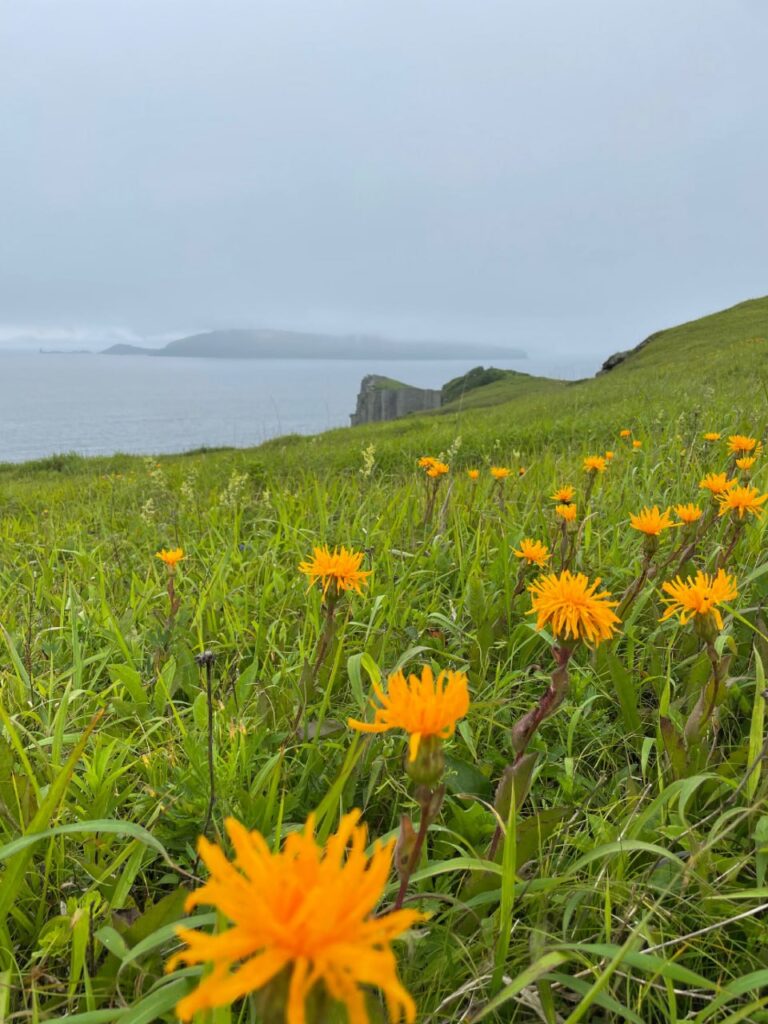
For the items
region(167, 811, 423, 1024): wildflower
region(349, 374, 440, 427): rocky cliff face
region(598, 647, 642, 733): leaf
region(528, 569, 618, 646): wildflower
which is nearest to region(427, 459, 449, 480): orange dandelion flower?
region(598, 647, 642, 733): leaf

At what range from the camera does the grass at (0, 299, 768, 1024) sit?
94 cm

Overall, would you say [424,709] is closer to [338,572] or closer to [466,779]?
[466,779]

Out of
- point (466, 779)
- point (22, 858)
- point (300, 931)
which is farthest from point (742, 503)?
point (22, 858)

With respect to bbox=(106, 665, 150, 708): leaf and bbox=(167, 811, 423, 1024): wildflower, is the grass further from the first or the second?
bbox=(167, 811, 423, 1024): wildflower

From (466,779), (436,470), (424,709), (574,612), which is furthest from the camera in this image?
(436,470)

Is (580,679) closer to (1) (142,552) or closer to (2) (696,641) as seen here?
(2) (696,641)

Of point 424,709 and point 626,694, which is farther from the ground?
point 424,709

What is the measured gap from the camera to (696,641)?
5.62ft

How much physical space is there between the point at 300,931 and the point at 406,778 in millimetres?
973

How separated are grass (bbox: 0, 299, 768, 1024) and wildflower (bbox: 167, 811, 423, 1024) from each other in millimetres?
437

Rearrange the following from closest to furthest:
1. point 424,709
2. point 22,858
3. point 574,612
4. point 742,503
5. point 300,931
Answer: point 300,931, point 424,709, point 22,858, point 574,612, point 742,503

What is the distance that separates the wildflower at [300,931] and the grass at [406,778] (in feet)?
1.43

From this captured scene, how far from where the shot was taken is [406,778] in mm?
1356

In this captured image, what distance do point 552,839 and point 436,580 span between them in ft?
3.84
